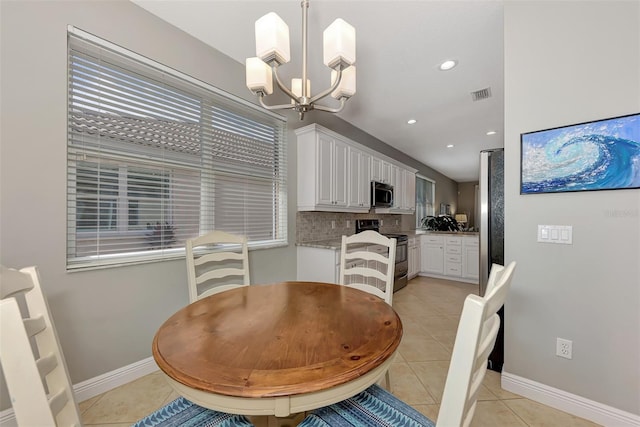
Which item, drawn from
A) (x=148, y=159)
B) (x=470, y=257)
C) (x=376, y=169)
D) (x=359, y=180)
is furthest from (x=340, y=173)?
(x=470, y=257)

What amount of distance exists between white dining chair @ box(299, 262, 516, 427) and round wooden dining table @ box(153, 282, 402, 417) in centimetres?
22

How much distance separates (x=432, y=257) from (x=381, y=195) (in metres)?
1.95

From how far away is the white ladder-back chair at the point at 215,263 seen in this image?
1.76 metres

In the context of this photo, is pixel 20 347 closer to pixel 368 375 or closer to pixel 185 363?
pixel 185 363

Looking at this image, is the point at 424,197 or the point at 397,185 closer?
the point at 397,185

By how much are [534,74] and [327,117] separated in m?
2.45

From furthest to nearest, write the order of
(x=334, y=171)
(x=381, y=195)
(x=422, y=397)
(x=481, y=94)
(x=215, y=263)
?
(x=381, y=195), (x=334, y=171), (x=481, y=94), (x=215, y=263), (x=422, y=397)

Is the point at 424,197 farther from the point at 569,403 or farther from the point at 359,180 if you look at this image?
the point at 569,403

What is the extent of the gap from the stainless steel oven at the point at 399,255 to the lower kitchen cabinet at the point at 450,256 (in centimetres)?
96

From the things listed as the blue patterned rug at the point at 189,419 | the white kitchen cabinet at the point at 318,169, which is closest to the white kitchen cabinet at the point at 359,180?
the white kitchen cabinet at the point at 318,169

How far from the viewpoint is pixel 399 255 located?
411 centimetres

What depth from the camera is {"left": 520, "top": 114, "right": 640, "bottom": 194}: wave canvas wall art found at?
4.52 feet

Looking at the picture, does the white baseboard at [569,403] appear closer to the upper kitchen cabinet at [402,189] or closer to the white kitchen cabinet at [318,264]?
the white kitchen cabinet at [318,264]

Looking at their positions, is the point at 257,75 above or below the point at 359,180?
above
